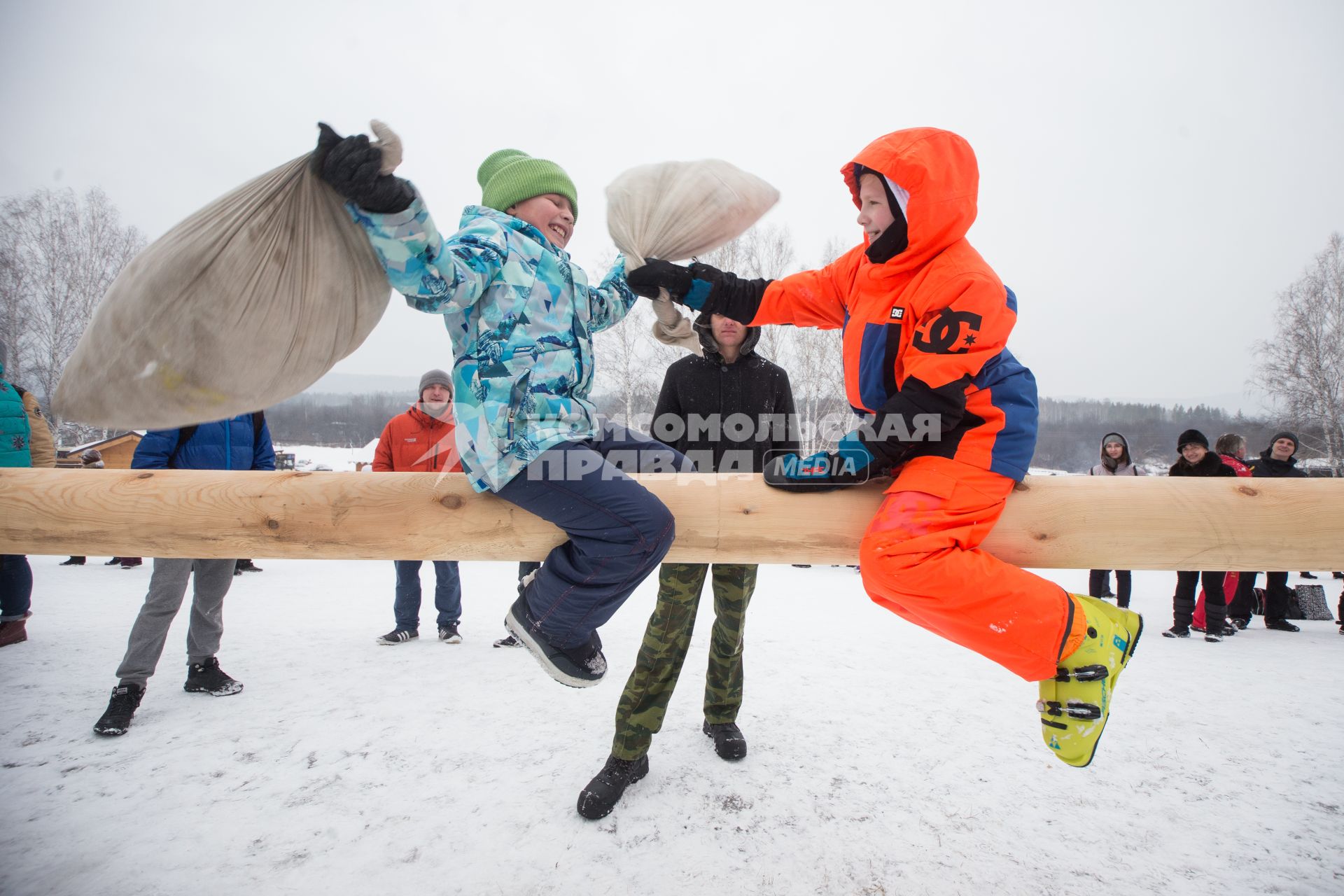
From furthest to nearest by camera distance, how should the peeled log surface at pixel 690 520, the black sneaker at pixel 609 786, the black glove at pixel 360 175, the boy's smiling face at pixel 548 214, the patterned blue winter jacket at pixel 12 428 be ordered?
1. the patterned blue winter jacket at pixel 12 428
2. the black sneaker at pixel 609 786
3. the boy's smiling face at pixel 548 214
4. the peeled log surface at pixel 690 520
5. the black glove at pixel 360 175

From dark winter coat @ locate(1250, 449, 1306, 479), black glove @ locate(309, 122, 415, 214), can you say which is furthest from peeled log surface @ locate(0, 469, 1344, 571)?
dark winter coat @ locate(1250, 449, 1306, 479)

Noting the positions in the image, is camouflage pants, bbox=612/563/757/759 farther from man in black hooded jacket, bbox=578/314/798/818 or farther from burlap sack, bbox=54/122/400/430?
burlap sack, bbox=54/122/400/430

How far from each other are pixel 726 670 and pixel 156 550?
2.02m

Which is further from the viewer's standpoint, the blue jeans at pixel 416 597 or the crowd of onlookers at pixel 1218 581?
the crowd of onlookers at pixel 1218 581

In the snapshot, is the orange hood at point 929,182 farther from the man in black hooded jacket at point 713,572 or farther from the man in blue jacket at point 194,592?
the man in blue jacket at point 194,592

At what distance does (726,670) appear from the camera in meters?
2.63

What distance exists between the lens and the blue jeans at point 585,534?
4.94ft

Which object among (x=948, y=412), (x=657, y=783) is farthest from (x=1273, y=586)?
(x=948, y=412)

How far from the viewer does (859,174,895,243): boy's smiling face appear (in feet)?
5.15

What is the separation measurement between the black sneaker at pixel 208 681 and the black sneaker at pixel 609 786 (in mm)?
2244

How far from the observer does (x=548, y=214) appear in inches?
70.0

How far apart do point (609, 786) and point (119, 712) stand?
242cm

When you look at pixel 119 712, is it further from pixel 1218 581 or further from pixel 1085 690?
pixel 1218 581

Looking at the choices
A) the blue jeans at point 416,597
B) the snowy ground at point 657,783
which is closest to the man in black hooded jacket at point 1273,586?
the snowy ground at point 657,783
